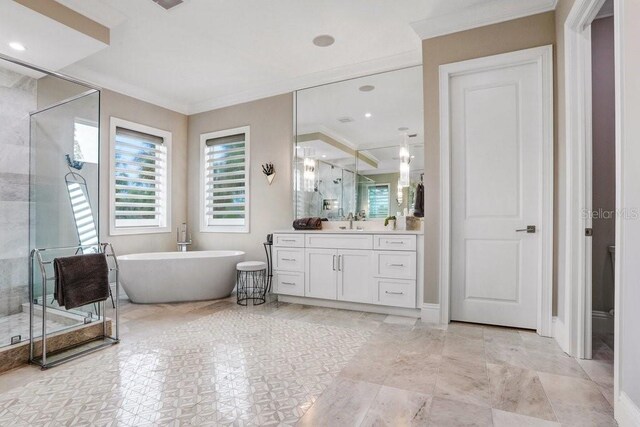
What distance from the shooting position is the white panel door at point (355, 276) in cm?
357

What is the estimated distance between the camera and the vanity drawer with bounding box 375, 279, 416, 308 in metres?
3.35

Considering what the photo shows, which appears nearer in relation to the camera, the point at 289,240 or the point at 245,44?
the point at 245,44

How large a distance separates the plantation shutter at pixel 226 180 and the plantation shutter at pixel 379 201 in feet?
6.07

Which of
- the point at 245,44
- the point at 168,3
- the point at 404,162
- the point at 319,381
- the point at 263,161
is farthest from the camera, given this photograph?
the point at 263,161

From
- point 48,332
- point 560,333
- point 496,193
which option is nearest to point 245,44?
A: point 496,193

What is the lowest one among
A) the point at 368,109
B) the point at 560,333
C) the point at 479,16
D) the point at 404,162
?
the point at 560,333

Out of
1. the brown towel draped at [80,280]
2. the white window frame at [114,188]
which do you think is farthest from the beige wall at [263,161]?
the brown towel draped at [80,280]

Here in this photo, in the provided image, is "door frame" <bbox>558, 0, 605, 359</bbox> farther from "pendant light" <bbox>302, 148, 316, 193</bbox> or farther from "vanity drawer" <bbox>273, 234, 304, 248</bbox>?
"pendant light" <bbox>302, 148, 316, 193</bbox>

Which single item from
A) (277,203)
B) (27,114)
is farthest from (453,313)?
(27,114)

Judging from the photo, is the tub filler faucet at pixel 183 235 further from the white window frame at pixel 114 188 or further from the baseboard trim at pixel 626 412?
the baseboard trim at pixel 626 412

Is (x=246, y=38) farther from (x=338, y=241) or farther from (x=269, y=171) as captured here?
(x=338, y=241)

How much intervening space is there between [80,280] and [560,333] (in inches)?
143

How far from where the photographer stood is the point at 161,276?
4000 millimetres

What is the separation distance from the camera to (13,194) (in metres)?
2.74
